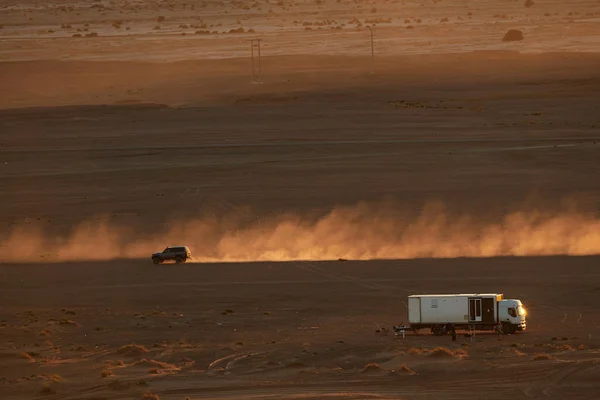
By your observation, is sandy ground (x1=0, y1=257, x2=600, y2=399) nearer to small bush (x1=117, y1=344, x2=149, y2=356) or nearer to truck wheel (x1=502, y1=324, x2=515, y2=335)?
small bush (x1=117, y1=344, x2=149, y2=356)

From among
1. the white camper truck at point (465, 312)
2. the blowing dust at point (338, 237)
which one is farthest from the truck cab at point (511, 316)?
the blowing dust at point (338, 237)

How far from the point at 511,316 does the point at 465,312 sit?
1.23 m

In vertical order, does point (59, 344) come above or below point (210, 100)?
below

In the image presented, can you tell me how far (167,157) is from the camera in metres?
72.2

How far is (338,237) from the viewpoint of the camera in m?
54.6

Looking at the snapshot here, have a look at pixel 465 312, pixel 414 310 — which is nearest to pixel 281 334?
pixel 414 310

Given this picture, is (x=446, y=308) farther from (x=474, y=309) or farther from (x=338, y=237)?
(x=338, y=237)

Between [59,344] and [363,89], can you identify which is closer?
[59,344]

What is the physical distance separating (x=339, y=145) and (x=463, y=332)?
3518 cm

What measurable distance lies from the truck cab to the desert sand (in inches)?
27.8

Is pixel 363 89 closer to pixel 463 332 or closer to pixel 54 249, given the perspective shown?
pixel 54 249

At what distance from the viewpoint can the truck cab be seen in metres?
38.1

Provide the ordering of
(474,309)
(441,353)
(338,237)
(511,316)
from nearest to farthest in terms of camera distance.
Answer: (441,353), (511,316), (474,309), (338,237)

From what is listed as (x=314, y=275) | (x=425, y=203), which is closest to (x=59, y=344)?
(x=314, y=275)
